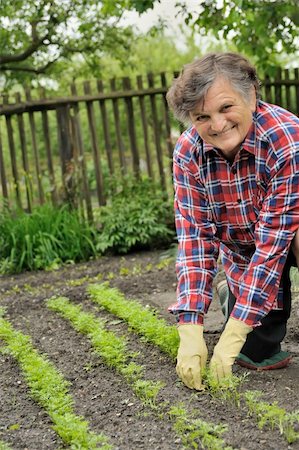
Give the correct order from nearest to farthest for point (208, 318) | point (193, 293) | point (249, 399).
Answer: point (249, 399) < point (193, 293) < point (208, 318)

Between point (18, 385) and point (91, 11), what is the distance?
Result: 6594 millimetres

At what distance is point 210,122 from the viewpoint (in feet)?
10.0

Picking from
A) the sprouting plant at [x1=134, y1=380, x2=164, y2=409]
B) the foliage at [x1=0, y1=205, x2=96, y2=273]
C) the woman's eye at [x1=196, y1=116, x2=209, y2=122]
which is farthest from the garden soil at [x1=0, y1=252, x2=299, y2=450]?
the foliage at [x1=0, y1=205, x2=96, y2=273]

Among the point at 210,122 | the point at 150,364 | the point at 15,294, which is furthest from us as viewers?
the point at 15,294

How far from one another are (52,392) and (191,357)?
618mm

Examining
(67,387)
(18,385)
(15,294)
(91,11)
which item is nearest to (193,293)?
(67,387)

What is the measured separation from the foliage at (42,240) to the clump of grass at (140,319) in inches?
73.1

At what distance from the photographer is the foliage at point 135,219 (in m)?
7.20

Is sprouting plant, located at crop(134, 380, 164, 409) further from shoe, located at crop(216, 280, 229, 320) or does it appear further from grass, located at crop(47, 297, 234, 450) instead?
shoe, located at crop(216, 280, 229, 320)

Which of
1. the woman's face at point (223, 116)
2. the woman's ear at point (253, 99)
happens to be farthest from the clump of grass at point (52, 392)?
the woman's ear at point (253, 99)

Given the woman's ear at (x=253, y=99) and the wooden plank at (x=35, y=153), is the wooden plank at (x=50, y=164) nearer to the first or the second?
the wooden plank at (x=35, y=153)

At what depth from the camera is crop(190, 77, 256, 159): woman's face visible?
300cm

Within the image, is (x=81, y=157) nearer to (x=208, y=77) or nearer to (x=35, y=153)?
(x=35, y=153)

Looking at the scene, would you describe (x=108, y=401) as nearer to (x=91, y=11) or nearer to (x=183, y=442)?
(x=183, y=442)
